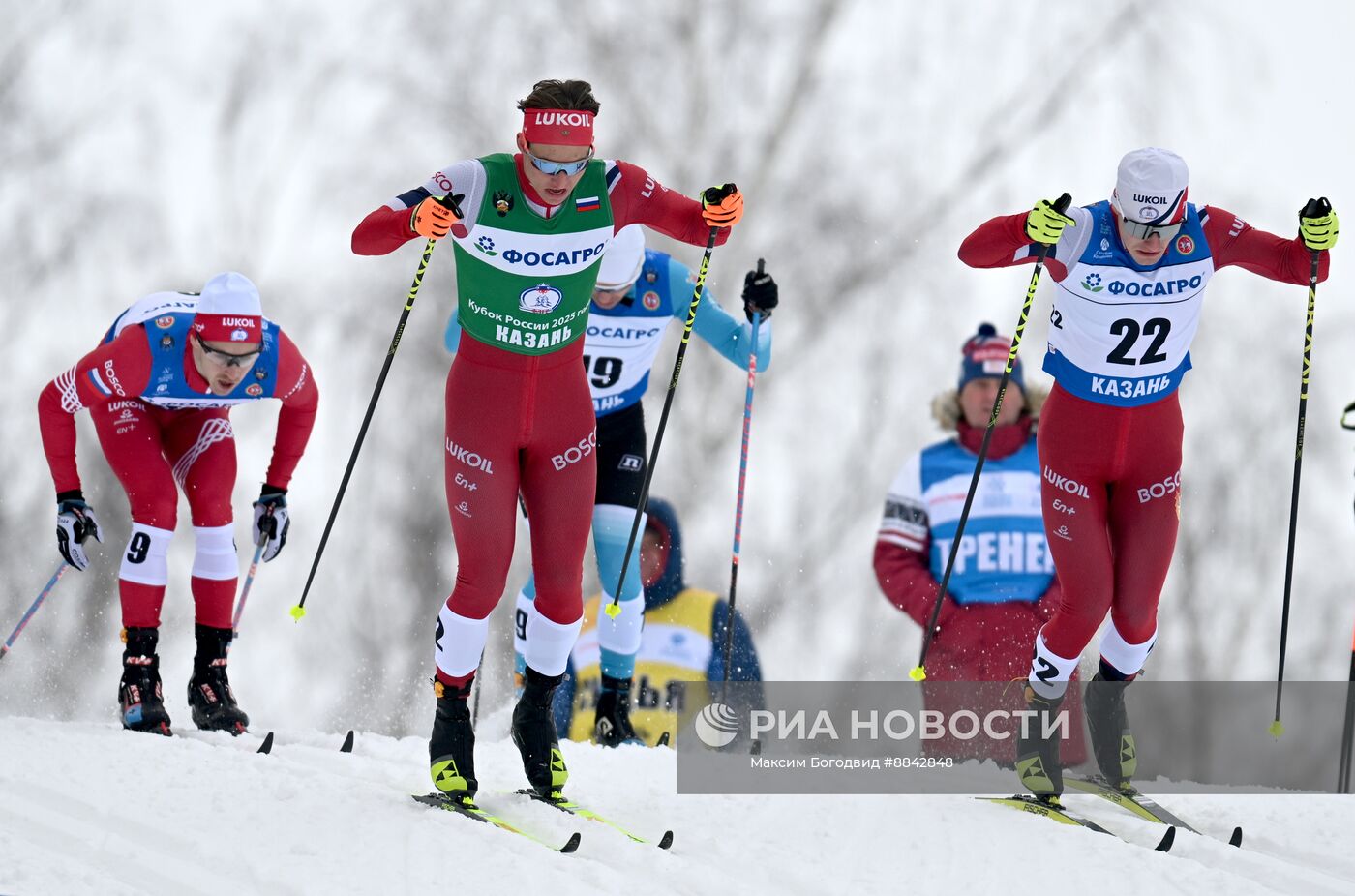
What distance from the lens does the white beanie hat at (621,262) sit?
6453mm

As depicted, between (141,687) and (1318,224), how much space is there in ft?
14.5

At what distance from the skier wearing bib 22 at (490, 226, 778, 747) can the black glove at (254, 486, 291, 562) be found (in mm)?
997

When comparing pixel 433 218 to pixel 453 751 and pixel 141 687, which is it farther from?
pixel 141 687

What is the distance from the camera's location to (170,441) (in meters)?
6.44

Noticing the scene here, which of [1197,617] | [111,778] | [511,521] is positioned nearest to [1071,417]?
[511,521]

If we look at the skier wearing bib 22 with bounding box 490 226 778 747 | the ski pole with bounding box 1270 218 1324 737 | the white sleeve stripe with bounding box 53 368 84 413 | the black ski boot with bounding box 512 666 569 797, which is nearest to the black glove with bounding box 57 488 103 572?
the white sleeve stripe with bounding box 53 368 84 413

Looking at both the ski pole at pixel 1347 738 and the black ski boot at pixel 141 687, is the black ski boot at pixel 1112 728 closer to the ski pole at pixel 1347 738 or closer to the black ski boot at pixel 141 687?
the ski pole at pixel 1347 738

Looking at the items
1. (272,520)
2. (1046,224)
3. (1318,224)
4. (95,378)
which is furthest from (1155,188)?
(95,378)

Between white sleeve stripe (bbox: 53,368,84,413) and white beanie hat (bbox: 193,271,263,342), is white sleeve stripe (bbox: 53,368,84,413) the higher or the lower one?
the lower one

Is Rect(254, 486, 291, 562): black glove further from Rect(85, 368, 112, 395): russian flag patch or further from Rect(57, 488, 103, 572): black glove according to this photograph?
Rect(85, 368, 112, 395): russian flag patch

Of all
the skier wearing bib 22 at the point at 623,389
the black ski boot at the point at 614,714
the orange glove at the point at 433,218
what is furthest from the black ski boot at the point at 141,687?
the orange glove at the point at 433,218

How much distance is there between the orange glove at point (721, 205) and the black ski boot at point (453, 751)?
1681 millimetres

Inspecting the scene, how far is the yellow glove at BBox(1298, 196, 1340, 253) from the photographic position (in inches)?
207

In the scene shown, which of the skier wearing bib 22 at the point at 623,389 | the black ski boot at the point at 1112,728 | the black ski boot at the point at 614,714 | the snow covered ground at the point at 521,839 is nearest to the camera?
the snow covered ground at the point at 521,839
